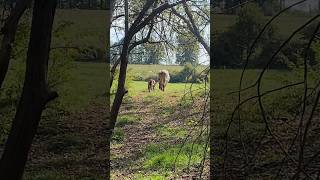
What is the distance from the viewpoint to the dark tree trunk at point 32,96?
8.68 feet

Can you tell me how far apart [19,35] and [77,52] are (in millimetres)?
737

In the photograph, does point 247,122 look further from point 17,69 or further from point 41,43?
point 41,43

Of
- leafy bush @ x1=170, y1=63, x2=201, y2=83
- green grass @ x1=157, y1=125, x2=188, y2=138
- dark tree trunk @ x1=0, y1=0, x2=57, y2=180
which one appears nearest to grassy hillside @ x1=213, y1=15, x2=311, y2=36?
leafy bush @ x1=170, y1=63, x2=201, y2=83

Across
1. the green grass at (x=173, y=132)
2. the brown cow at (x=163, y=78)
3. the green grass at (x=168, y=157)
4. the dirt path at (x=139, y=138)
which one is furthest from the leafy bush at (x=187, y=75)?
the green grass at (x=168, y=157)

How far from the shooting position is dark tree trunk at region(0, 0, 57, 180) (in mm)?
2645

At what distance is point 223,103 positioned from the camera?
5953 mm

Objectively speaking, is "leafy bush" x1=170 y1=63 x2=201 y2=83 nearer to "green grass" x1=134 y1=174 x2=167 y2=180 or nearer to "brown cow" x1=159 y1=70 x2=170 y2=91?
"brown cow" x1=159 y1=70 x2=170 y2=91

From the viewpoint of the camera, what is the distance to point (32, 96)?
8.65ft

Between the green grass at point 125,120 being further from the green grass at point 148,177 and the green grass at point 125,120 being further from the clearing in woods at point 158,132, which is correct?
the green grass at point 148,177

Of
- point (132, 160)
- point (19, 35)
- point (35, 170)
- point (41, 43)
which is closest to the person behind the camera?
point (41, 43)

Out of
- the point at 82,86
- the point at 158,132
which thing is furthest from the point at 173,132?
the point at 82,86

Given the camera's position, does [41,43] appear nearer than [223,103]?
Yes

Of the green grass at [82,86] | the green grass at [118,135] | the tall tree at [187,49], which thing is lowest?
the green grass at [118,135]

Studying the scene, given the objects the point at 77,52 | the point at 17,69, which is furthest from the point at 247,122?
the point at 17,69
